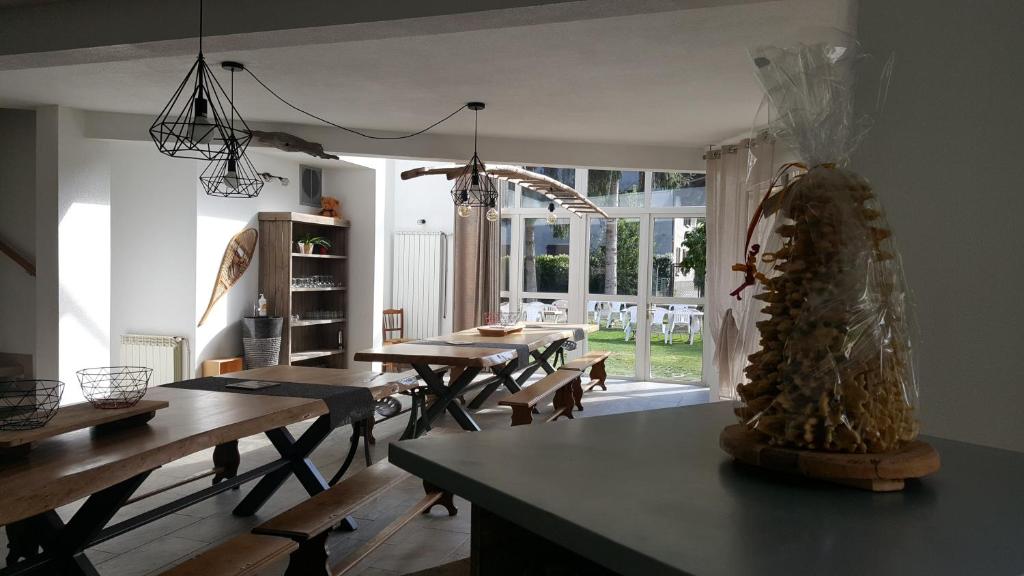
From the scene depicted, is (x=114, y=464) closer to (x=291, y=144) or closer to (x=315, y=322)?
(x=291, y=144)

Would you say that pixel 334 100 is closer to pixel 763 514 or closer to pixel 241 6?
pixel 241 6

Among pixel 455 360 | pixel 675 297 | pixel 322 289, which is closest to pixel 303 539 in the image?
pixel 455 360

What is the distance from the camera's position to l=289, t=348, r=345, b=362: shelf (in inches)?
331

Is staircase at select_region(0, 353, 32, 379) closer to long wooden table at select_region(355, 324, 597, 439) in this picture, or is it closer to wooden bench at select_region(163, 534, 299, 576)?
long wooden table at select_region(355, 324, 597, 439)

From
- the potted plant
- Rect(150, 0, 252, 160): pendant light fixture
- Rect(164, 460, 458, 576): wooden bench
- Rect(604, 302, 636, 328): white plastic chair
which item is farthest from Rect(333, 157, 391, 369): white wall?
Rect(164, 460, 458, 576): wooden bench

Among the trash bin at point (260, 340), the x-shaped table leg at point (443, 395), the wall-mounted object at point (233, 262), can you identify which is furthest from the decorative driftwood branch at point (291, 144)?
the trash bin at point (260, 340)

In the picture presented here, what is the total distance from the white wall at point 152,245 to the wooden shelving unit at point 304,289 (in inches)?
40.2

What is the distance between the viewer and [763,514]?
71 centimetres

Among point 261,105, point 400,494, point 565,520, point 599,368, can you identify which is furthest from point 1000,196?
point 599,368

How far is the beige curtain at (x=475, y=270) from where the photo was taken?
9.90 meters

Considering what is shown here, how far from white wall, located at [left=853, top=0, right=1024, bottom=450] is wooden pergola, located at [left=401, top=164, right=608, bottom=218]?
13.3ft

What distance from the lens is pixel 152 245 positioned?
24.6ft

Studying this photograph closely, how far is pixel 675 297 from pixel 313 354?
4544 millimetres

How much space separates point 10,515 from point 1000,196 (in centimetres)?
278
